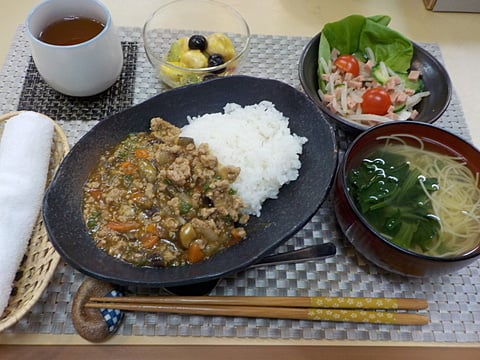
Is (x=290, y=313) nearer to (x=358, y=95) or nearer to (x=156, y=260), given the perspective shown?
(x=156, y=260)

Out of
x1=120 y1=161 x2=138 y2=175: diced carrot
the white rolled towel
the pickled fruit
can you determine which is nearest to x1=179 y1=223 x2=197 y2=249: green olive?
x1=120 y1=161 x2=138 y2=175: diced carrot

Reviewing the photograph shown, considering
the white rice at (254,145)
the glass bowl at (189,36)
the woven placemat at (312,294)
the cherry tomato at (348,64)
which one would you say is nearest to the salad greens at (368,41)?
the cherry tomato at (348,64)

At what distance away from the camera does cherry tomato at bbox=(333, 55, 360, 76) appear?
7.34 feet

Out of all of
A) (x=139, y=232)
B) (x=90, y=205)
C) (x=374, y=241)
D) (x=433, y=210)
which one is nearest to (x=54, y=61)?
(x=90, y=205)

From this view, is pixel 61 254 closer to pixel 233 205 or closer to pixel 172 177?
pixel 172 177

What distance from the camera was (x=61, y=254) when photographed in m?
1.45

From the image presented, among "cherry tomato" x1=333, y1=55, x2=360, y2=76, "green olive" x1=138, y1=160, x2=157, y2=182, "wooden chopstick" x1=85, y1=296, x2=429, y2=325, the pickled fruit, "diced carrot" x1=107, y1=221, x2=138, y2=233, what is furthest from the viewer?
"cherry tomato" x1=333, y1=55, x2=360, y2=76

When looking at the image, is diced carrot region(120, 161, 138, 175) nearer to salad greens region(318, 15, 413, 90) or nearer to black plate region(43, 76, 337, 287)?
black plate region(43, 76, 337, 287)

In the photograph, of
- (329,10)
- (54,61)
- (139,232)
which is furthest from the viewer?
(329,10)

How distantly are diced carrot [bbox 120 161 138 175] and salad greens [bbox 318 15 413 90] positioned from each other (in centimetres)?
113

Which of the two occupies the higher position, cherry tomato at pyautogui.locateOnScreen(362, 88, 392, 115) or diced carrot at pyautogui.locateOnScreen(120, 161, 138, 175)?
cherry tomato at pyautogui.locateOnScreen(362, 88, 392, 115)

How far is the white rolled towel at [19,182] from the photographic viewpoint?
1.50 m

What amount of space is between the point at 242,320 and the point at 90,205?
744 millimetres

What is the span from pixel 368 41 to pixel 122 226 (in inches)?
66.6
